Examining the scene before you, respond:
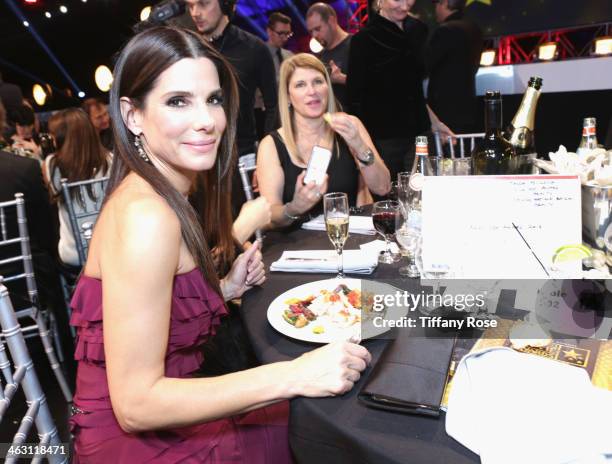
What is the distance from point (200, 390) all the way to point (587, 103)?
173 inches

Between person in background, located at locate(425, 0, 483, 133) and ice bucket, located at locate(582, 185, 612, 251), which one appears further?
person in background, located at locate(425, 0, 483, 133)

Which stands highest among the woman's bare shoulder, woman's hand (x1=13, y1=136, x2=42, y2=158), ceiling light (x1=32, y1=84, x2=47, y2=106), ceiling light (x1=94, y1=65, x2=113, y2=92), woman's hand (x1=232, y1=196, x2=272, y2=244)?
ceiling light (x1=32, y1=84, x2=47, y2=106)

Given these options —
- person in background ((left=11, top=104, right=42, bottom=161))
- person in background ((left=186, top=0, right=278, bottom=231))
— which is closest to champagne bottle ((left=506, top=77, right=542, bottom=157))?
person in background ((left=186, top=0, right=278, bottom=231))

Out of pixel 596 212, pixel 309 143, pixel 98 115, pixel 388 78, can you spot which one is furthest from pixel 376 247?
pixel 98 115

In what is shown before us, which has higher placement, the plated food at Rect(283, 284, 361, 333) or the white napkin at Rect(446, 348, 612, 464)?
the plated food at Rect(283, 284, 361, 333)

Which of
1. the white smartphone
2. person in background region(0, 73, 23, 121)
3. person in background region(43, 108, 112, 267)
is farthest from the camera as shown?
person in background region(0, 73, 23, 121)

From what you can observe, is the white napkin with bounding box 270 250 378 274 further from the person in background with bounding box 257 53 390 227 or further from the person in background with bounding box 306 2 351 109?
the person in background with bounding box 306 2 351 109

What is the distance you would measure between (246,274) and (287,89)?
1416 mm

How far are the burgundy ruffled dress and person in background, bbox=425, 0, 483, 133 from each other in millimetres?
3037

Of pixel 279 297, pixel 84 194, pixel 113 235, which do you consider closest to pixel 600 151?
pixel 279 297

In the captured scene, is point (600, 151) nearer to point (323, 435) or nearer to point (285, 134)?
point (323, 435)

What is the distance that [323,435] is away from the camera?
88 cm

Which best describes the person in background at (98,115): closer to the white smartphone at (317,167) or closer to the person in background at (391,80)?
the person in background at (391,80)

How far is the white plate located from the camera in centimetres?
111
